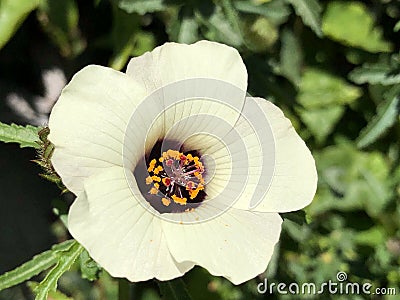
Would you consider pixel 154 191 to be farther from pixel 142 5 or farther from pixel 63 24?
pixel 63 24

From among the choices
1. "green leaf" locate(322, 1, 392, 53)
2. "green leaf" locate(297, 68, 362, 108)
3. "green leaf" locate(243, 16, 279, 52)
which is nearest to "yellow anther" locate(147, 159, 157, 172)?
"green leaf" locate(243, 16, 279, 52)

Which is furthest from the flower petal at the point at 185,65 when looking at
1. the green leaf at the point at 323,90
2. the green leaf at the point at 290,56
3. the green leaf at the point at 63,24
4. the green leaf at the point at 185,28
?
the green leaf at the point at 323,90

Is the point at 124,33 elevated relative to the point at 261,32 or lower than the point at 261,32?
elevated

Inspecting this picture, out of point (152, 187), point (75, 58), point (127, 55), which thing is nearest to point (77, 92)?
point (152, 187)

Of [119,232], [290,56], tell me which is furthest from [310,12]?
[119,232]

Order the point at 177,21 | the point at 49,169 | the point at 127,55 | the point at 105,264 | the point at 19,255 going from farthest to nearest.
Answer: the point at 19,255, the point at 127,55, the point at 177,21, the point at 49,169, the point at 105,264

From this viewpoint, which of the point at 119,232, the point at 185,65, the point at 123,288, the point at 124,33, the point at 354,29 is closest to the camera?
the point at 119,232

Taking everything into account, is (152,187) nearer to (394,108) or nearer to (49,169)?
(49,169)

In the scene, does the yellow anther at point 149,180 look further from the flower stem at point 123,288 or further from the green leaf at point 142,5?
the green leaf at point 142,5
